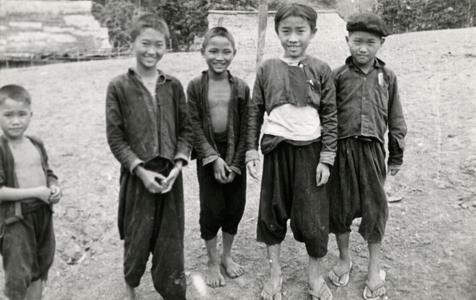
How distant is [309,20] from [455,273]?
2169mm

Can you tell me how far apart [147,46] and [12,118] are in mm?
883

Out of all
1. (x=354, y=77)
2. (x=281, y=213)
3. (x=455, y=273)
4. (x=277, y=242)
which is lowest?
(x=455, y=273)

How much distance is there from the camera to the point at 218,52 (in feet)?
9.85

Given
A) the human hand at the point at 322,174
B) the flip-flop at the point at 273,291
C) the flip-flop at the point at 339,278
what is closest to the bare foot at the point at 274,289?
the flip-flop at the point at 273,291

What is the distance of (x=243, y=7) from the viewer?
57.2 ft

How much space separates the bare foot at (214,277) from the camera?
10.8 ft

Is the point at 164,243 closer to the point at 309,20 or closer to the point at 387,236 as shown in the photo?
the point at 309,20

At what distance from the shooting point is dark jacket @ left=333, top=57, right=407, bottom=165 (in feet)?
9.75

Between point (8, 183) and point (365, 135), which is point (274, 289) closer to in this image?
point (365, 135)

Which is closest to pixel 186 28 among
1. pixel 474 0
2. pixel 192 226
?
pixel 474 0

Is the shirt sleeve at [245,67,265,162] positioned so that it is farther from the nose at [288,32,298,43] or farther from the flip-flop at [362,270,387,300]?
the flip-flop at [362,270,387,300]

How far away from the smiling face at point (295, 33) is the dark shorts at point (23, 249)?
5.98 ft

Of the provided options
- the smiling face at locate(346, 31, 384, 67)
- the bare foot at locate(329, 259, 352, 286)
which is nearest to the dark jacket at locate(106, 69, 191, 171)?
the smiling face at locate(346, 31, 384, 67)

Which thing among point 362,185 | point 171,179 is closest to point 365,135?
point 362,185
